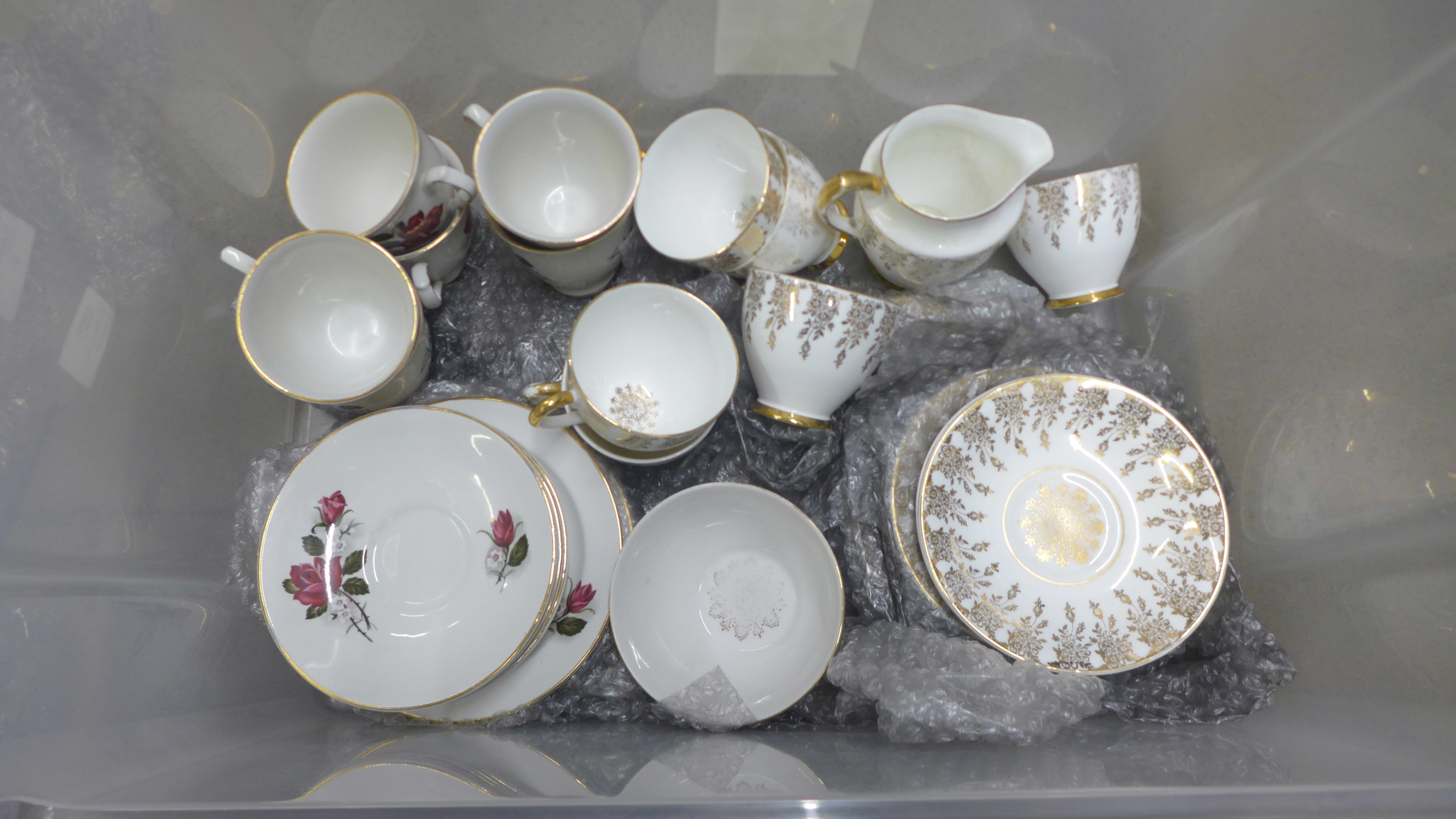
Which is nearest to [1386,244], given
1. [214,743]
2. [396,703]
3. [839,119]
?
[839,119]

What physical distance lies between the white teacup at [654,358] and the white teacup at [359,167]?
20 centimetres

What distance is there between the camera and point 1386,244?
2.07ft

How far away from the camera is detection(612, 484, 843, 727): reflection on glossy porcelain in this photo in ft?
2.36

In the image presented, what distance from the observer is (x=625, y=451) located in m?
0.77

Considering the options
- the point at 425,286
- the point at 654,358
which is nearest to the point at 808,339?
the point at 654,358

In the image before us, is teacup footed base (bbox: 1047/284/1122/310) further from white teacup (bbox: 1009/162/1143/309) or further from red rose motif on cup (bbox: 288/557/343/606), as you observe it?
red rose motif on cup (bbox: 288/557/343/606)

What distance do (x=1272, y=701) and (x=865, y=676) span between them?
393 mm

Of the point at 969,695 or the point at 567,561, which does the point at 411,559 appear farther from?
the point at 969,695

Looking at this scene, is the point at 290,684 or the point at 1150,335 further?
the point at 1150,335

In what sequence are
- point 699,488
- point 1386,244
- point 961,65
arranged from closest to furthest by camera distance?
1. point 1386,244
2. point 699,488
3. point 961,65

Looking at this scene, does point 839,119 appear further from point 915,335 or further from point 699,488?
point 699,488

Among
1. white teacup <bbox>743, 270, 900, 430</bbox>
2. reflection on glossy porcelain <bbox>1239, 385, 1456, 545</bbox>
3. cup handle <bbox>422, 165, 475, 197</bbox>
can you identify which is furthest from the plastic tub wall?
white teacup <bbox>743, 270, 900, 430</bbox>

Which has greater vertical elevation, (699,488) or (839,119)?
(839,119)

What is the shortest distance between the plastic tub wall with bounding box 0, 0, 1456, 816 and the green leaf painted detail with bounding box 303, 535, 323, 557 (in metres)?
0.17
